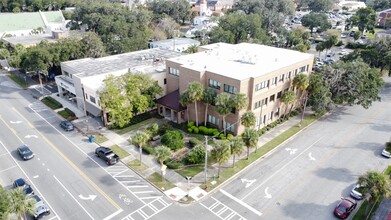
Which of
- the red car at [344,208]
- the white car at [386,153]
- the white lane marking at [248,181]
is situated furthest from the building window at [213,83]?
the white car at [386,153]

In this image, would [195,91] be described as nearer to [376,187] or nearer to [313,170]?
[313,170]

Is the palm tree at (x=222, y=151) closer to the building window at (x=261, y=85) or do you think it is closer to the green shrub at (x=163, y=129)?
the green shrub at (x=163, y=129)

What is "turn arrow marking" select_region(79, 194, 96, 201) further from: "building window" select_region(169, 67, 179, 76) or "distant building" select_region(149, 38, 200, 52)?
"distant building" select_region(149, 38, 200, 52)

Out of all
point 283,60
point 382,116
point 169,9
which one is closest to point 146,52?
point 283,60

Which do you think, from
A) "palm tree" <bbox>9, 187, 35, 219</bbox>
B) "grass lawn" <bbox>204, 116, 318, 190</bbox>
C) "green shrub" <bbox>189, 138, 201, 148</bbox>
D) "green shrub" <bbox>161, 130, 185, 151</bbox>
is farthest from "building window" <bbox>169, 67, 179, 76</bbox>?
"palm tree" <bbox>9, 187, 35, 219</bbox>

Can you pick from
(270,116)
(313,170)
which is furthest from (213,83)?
(313,170)

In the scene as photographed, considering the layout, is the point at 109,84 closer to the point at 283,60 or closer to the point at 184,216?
the point at 184,216
